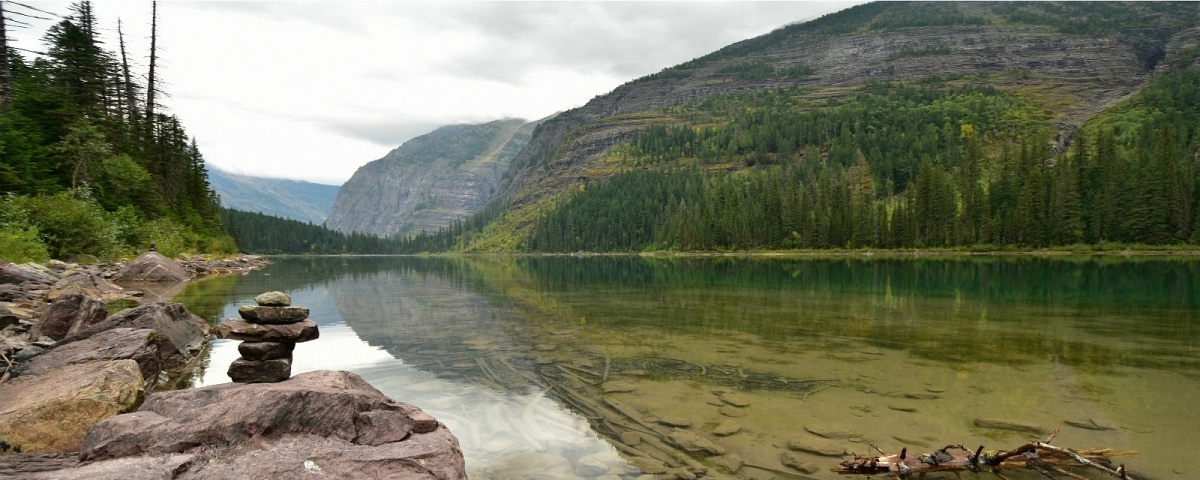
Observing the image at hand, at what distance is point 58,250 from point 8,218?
23.0 ft

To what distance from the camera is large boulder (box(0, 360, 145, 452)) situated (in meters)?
8.84

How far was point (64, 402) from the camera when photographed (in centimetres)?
948

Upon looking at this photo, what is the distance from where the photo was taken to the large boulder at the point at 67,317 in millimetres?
16219

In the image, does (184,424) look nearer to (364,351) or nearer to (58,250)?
(364,351)

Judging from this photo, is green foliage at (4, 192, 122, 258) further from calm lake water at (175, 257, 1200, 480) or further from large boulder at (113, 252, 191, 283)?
calm lake water at (175, 257, 1200, 480)

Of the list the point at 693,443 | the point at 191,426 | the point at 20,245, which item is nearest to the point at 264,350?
the point at 191,426

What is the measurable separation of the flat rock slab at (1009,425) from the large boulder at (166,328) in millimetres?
20504

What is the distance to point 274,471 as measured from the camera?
7.20m

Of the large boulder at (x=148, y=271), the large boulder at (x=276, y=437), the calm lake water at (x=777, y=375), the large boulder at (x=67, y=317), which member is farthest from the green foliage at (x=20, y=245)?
the large boulder at (x=276, y=437)

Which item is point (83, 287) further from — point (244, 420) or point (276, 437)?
point (276, 437)

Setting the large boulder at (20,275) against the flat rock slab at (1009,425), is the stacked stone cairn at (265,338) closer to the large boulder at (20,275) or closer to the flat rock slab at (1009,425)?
the flat rock slab at (1009,425)

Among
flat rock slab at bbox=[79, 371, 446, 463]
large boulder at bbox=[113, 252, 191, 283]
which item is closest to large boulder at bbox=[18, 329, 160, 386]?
flat rock slab at bbox=[79, 371, 446, 463]

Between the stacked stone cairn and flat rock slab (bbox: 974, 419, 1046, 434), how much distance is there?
14.3 metres

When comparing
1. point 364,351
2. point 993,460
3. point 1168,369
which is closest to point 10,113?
point 364,351
